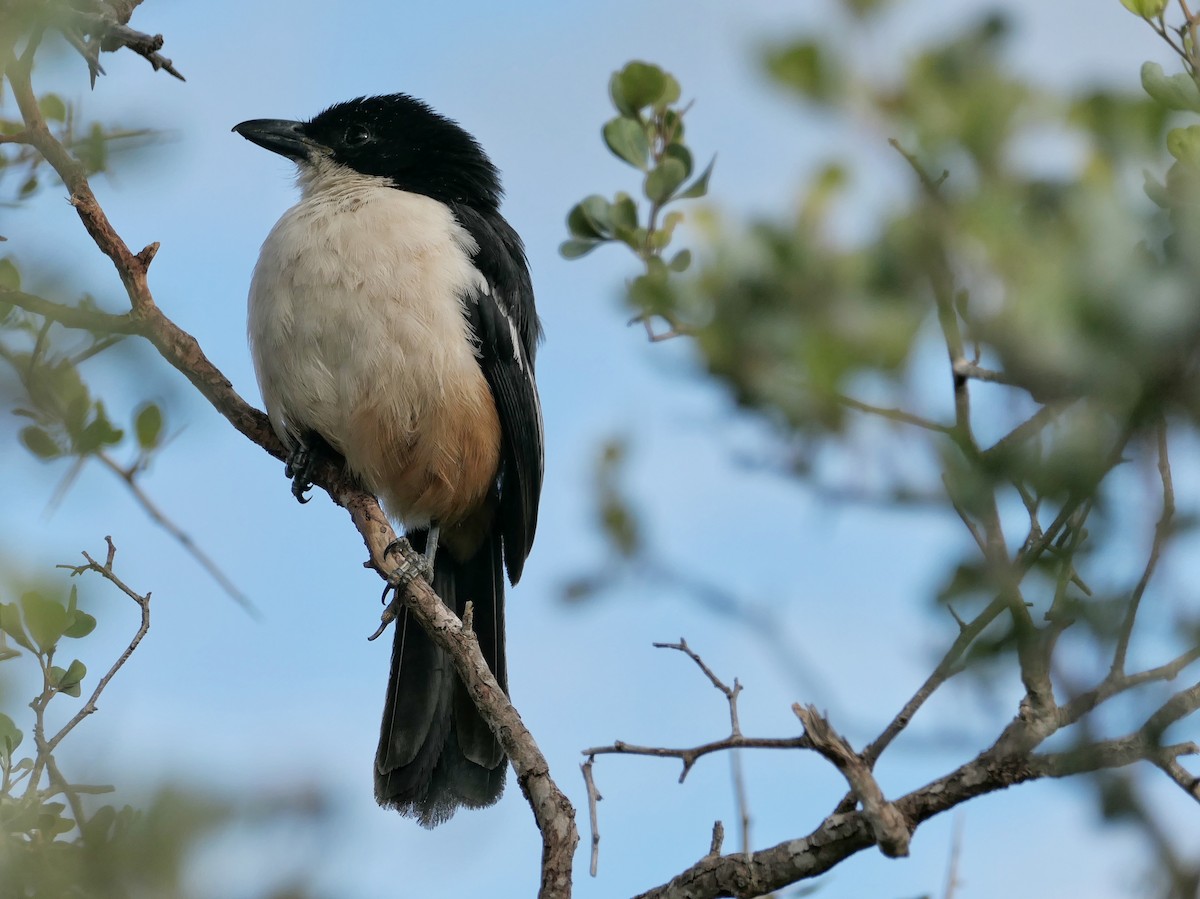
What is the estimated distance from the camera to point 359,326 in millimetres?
4883

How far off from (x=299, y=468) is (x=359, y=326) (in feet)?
2.06

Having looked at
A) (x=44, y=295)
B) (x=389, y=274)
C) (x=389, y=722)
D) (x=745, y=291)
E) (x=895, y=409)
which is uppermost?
(x=389, y=274)

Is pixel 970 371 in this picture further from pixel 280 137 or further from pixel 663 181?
pixel 280 137

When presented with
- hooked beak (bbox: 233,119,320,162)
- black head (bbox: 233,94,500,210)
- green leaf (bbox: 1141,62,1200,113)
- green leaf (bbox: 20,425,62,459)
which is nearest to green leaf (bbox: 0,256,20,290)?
green leaf (bbox: 20,425,62,459)

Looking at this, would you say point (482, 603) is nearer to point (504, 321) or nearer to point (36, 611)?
point (504, 321)

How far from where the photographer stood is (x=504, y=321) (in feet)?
17.7

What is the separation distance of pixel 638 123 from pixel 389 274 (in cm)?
227

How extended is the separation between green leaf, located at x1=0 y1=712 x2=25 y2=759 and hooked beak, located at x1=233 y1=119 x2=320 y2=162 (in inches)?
150

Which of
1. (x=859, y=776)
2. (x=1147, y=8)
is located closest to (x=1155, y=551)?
(x=859, y=776)

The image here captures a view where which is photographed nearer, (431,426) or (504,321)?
(431,426)

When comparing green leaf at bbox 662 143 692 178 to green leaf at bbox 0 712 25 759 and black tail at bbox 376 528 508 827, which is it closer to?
green leaf at bbox 0 712 25 759

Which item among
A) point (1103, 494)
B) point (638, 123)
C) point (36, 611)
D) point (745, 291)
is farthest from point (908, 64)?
point (36, 611)

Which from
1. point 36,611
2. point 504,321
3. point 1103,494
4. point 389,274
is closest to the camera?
point 1103,494

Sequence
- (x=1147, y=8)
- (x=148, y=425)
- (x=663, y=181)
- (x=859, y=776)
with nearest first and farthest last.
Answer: (x=1147, y=8)
(x=859, y=776)
(x=663, y=181)
(x=148, y=425)
